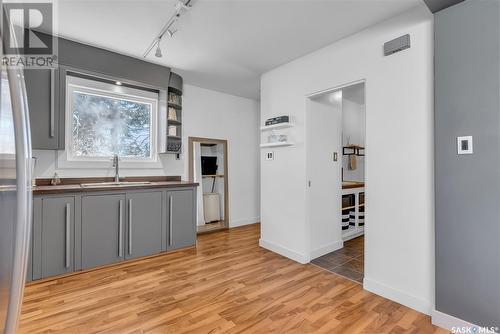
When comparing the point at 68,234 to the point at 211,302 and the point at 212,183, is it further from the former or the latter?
the point at 212,183

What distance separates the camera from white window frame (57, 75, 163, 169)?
312 cm

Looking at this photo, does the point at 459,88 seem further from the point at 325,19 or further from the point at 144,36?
the point at 144,36

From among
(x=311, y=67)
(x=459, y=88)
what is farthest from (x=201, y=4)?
(x=459, y=88)

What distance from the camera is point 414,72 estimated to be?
82.7 inches

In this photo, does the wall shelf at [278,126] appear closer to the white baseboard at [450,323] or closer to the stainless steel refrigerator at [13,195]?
the white baseboard at [450,323]

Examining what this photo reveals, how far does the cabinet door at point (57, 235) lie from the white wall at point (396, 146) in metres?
3.08

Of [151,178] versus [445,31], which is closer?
[445,31]

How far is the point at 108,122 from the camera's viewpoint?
3477 millimetres

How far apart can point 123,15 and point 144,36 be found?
388 millimetres

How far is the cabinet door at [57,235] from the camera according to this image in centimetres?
253

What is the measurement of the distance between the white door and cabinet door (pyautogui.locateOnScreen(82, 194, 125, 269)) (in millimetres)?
2329

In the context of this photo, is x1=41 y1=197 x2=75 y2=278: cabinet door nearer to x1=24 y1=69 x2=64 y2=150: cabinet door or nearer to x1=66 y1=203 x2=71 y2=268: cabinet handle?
x1=66 y1=203 x2=71 y2=268: cabinet handle

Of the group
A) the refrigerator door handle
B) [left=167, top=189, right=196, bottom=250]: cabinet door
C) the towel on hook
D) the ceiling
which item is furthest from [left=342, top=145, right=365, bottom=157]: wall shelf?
the refrigerator door handle

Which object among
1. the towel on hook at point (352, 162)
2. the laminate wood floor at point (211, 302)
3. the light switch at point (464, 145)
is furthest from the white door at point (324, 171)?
the towel on hook at point (352, 162)
